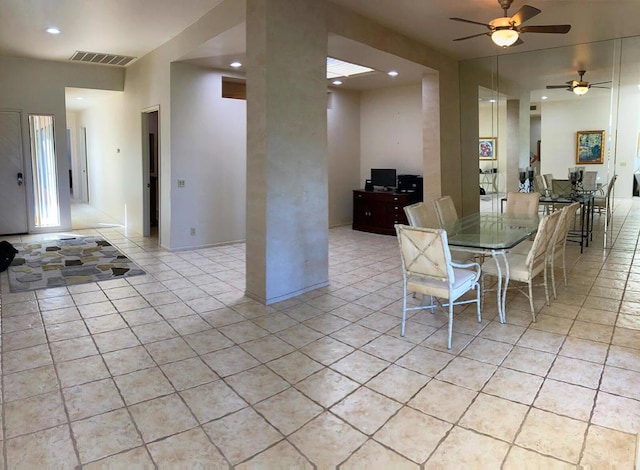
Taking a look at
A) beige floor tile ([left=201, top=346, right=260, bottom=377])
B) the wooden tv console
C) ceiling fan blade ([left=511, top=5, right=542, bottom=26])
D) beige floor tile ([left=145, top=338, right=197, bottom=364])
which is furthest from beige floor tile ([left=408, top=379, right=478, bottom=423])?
the wooden tv console

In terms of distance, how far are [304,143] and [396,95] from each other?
182 inches

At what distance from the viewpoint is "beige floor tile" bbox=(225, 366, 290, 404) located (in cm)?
251

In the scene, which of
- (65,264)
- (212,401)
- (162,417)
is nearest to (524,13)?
(212,401)

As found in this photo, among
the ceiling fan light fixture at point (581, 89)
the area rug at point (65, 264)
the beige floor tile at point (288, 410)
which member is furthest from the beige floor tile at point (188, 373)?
the ceiling fan light fixture at point (581, 89)

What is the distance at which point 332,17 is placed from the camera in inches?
175

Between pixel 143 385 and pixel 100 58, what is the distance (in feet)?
20.8

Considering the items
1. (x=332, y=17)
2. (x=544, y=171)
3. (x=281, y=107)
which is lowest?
(x=544, y=171)

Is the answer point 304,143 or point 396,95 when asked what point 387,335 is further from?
point 396,95

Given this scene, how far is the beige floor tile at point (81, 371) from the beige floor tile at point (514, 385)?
2348 mm

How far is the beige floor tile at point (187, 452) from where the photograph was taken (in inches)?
76.0

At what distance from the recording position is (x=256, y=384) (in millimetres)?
2633

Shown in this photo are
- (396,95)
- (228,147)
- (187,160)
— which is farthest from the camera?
(396,95)

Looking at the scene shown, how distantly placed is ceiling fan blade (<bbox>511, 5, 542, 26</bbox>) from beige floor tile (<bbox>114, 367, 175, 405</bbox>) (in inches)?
157

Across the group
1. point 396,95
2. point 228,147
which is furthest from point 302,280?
point 396,95
